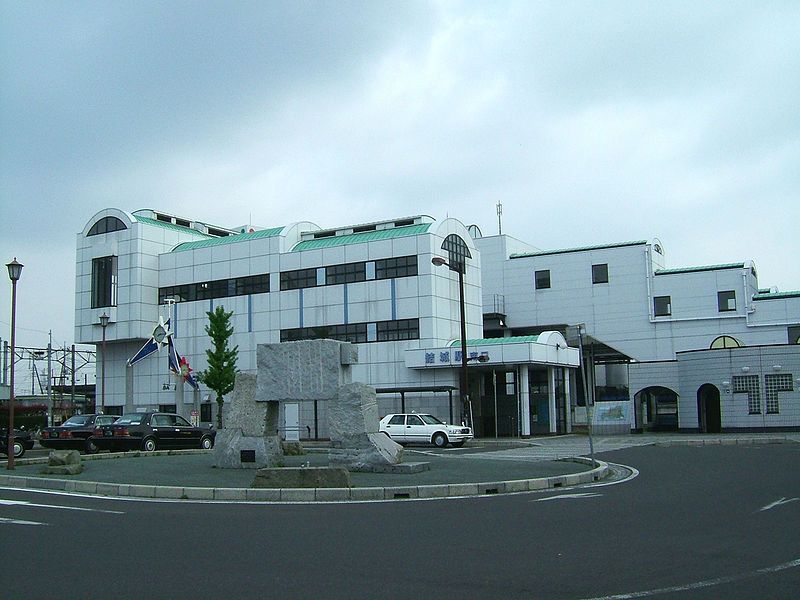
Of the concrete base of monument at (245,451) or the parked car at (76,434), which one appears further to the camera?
the parked car at (76,434)

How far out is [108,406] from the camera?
183 feet

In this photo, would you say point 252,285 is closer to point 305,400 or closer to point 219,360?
point 219,360

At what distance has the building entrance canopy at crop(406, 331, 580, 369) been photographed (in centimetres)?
4238

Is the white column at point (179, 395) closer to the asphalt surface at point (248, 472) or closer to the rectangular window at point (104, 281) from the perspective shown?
the rectangular window at point (104, 281)

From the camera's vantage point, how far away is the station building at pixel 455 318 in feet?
145

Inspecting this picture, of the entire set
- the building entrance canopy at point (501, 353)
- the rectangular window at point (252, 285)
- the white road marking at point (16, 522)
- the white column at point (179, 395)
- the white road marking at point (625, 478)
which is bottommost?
the white road marking at point (625, 478)

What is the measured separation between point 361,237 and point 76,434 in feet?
73.9

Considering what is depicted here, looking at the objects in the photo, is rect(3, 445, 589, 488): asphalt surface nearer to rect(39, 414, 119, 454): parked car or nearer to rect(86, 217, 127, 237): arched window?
rect(39, 414, 119, 454): parked car

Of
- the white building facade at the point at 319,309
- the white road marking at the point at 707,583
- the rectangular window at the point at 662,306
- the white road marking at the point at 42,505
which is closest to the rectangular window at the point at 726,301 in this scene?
the rectangular window at the point at 662,306

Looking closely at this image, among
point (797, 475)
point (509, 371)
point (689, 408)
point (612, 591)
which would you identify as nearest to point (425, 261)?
point (509, 371)

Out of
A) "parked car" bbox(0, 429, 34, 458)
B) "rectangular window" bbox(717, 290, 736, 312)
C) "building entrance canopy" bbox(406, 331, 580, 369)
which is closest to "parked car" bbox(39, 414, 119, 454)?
"parked car" bbox(0, 429, 34, 458)

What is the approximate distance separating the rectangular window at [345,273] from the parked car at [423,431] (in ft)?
47.5

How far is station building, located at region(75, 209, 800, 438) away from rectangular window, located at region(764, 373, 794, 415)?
7 cm

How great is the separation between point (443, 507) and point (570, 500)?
2196mm
